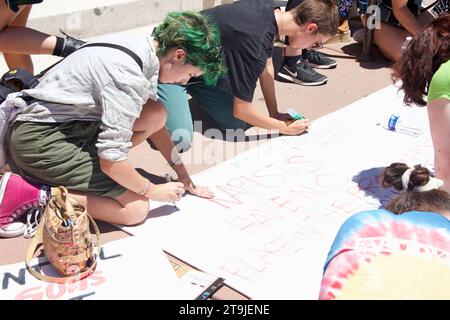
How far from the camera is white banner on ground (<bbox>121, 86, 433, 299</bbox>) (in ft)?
6.88

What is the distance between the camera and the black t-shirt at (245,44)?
285 centimetres

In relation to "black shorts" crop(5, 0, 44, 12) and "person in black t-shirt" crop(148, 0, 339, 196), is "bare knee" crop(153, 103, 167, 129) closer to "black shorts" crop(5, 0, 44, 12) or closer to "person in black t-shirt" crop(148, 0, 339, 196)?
"person in black t-shirt" crop(148, 0, 339, 196)

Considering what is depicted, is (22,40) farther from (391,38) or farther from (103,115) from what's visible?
(391,38)

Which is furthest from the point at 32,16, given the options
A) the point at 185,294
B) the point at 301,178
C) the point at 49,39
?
the point at 185,294

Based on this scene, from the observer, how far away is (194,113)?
341 cm

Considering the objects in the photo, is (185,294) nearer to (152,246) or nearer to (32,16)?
(152,246)

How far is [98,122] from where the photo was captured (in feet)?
7.41

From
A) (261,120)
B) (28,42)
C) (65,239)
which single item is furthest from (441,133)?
(28,42)

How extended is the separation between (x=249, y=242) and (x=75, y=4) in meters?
2.70

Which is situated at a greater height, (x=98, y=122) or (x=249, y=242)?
(x=98, y=122)

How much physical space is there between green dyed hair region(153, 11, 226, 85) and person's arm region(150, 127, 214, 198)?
0.48m

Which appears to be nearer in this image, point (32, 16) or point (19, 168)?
point (19, 168)

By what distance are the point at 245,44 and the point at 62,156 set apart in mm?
1090

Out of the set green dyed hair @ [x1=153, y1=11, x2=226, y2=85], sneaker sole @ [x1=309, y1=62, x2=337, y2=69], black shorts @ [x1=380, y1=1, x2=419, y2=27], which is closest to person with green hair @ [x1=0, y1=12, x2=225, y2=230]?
green dyed hair @ [x1=153, y1=11, x2=226, y2=85]
